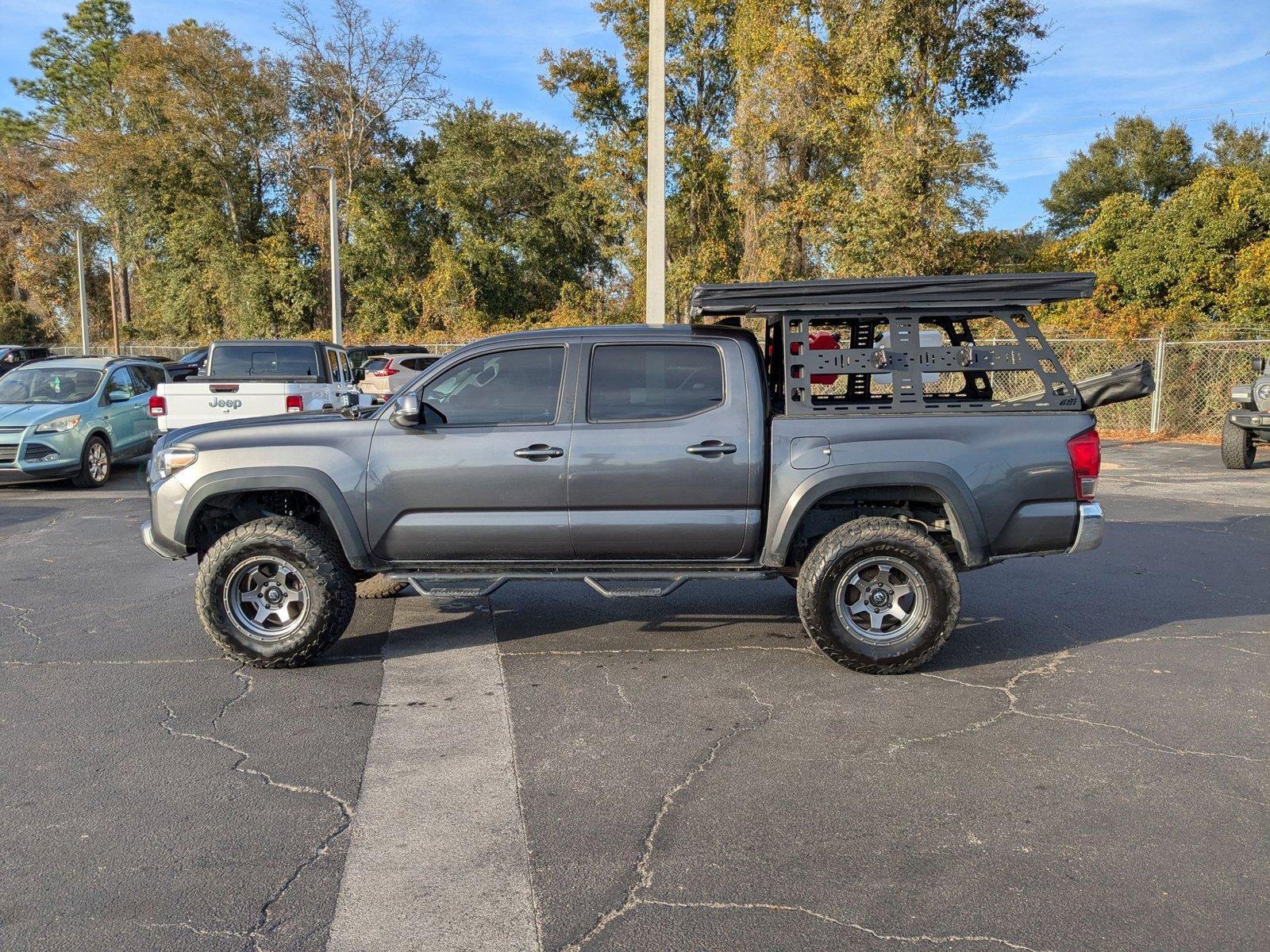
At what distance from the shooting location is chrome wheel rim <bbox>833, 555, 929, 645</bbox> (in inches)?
215

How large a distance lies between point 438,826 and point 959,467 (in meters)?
3.32

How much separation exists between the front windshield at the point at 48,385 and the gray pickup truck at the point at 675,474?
932cm

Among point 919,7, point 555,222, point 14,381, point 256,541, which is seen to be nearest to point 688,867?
point 256,541

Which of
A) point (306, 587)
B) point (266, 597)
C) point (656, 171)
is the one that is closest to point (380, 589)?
point (266, 597)

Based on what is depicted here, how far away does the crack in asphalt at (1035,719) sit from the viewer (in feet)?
14.6

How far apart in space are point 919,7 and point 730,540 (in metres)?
20.9

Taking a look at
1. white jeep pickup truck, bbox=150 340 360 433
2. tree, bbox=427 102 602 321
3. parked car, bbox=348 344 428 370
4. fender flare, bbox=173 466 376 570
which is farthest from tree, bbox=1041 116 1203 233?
fender flare, bbox=173 466 376 570

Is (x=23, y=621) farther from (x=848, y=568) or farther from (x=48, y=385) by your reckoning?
(x=48, y=385)

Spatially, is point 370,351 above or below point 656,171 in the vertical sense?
below

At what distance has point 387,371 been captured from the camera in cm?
2139

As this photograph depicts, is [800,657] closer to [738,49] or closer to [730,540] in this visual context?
[730,540]

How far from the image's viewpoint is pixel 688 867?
11.4 feet

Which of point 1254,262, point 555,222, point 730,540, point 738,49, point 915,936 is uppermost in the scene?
point 738,49

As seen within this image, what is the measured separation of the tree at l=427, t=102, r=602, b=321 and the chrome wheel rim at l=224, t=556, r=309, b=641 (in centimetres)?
3466
